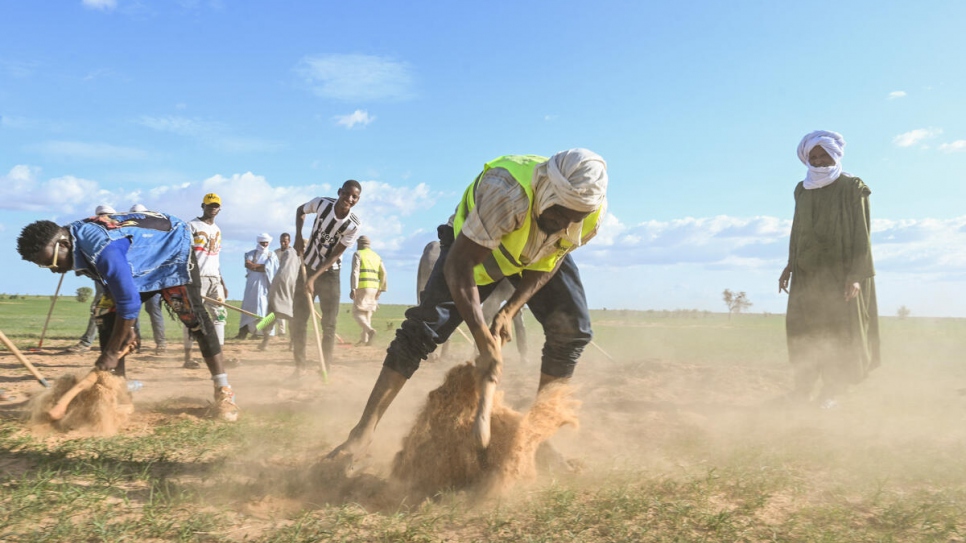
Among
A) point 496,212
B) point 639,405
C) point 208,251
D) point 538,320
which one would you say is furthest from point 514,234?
point 208,251

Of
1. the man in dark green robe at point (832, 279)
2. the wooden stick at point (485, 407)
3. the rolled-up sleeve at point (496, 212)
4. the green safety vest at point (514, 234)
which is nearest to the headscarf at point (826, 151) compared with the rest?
the man in dark green robe at point (832, 279)

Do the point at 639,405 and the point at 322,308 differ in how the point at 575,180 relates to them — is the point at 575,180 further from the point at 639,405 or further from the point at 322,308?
the point at 322,308

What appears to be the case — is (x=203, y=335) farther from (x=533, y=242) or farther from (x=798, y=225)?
(x=798, y=225)

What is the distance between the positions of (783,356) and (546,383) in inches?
314

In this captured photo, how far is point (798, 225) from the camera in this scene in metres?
6.07

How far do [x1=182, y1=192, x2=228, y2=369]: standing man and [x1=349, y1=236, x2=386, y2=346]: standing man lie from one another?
2903mm

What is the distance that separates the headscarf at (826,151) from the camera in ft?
18.9

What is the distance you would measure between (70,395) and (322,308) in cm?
323

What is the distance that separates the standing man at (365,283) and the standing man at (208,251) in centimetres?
290

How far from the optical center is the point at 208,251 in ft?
27.2

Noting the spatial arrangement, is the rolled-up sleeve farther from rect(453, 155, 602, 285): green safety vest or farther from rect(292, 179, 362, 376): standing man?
rect(292, 179, 362, 376): standing man

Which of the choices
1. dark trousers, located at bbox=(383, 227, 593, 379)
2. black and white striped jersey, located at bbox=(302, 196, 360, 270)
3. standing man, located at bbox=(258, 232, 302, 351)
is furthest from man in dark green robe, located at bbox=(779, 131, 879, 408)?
standing man, located at bbox=(258, 232, 302, 351)

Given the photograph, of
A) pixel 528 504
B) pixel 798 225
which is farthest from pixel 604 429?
pixel 798 225

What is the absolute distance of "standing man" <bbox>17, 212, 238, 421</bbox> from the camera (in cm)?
414
